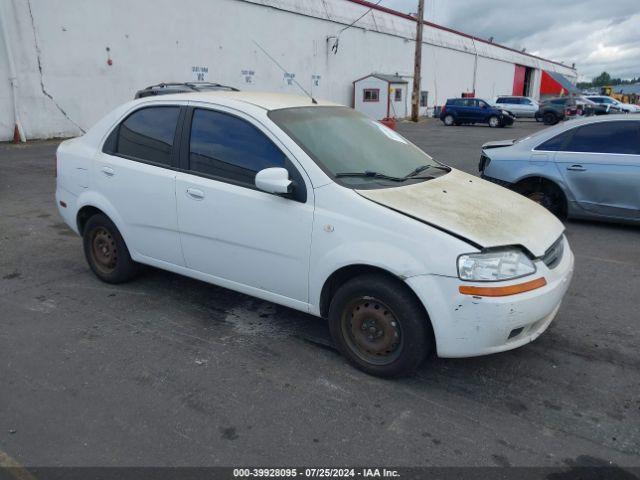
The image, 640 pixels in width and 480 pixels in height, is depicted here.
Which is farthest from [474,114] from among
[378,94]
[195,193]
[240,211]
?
[240,211]

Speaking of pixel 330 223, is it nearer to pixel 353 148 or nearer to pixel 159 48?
pixel 353 148

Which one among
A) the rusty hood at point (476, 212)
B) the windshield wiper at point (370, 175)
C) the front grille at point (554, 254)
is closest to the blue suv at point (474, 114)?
the rusty hood at point (476, 212)

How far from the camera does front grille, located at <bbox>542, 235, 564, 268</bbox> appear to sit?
122 inches

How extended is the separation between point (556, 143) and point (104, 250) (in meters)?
5.86

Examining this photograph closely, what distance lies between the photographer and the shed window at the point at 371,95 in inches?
1132

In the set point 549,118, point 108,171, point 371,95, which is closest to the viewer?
point 108,171

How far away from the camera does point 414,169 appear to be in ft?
12.5

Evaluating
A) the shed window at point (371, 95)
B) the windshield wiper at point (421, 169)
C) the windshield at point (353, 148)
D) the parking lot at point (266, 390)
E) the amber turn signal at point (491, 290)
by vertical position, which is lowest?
the parking lot at point (266, 390)

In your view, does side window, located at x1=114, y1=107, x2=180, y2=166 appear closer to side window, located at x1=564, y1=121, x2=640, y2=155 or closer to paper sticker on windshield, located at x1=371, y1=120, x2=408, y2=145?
paper sticker on windshield, located at x1=371, y1=120, x2=408, y2=145

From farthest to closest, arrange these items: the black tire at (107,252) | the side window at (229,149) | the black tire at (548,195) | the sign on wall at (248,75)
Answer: the sign on wall at (248,75) < the black tire at (548,195) < the black tire at (107,252) < the side window at (229,149)

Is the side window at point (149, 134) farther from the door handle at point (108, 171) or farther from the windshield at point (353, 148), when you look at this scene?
the windshield at point (353, 148)

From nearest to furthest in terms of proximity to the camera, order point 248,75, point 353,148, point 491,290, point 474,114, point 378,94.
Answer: point 491,290, point 353,148, point 248,75, point 474,114, point 378,94

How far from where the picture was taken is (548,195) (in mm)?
7031

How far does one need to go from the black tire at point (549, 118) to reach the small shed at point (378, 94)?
8548mm
